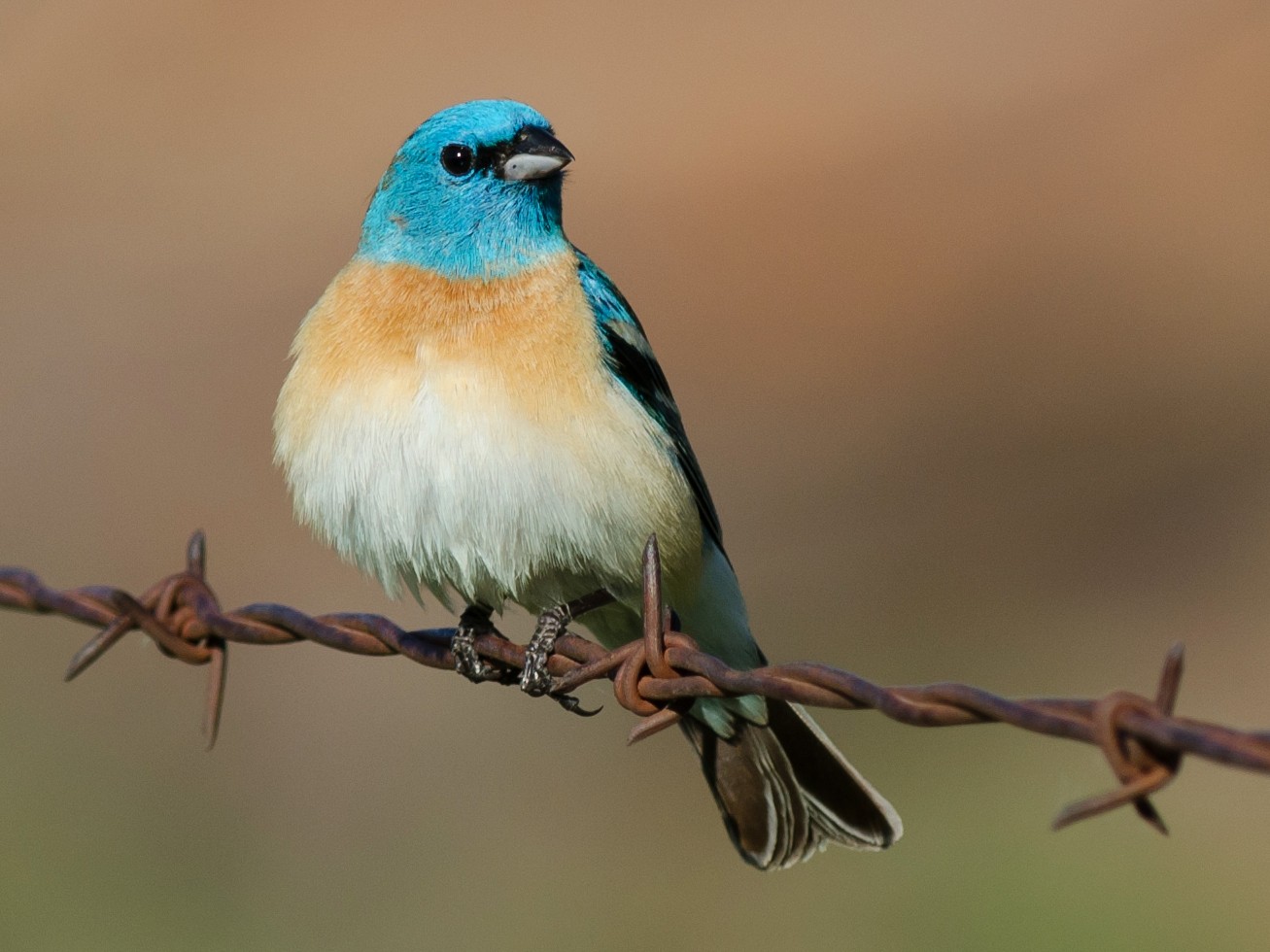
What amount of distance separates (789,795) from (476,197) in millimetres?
2311

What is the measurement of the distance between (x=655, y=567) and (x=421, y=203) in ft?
7.98

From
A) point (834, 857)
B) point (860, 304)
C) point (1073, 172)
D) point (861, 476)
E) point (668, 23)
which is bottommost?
point (834, 857)

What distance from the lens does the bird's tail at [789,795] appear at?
16.9 ft

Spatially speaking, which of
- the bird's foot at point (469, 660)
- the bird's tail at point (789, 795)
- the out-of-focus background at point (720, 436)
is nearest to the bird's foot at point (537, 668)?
the bird's foot at point (469, 660)

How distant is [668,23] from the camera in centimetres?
1875

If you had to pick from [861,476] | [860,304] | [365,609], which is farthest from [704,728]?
[860,304]

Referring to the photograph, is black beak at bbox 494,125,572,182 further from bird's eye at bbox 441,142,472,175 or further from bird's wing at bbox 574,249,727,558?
bird's wing at bbox 574,249,727,558

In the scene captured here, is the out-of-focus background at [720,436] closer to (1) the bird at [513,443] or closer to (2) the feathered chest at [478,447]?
(1) the bird at [513,443]

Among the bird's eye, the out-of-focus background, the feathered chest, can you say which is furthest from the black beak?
the out-of-focus background

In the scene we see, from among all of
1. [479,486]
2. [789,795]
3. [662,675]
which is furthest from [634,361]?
[662,675]

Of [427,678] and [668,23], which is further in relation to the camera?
[668,23]

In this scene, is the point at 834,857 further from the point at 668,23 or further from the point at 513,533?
A: the point at 668,23

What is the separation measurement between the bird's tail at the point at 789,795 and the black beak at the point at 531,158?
1967mm

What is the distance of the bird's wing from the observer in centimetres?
536
